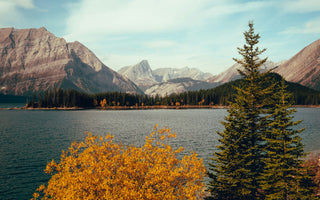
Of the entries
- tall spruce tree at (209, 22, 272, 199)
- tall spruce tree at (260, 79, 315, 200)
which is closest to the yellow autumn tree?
tall spruce tree at (209, 22, 272, 199)

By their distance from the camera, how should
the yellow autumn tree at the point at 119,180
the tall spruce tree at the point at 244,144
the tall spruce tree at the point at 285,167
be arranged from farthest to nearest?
the tall spruce tree at the point at 244,144
the tall spruce tree at the point at 285,167
the yellow autumn tree at the point at 119,180

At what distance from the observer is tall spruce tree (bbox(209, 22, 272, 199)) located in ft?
78.6

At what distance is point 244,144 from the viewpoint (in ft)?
86.3

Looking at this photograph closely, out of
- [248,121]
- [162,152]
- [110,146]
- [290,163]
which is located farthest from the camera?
[248,121]

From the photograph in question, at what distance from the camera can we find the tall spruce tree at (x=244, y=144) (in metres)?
24.0

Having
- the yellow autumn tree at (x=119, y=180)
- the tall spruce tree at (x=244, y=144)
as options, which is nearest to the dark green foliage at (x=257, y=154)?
the tall spruce tree at (x=244, y=144)

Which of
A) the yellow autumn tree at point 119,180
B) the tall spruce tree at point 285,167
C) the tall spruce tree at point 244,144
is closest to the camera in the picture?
the yellow autumn tree at point 119,180

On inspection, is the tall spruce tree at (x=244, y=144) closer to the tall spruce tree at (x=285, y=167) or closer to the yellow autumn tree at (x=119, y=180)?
the tall spruce tree at (x=285, y=167)

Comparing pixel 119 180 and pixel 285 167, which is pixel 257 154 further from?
pixel 119 180

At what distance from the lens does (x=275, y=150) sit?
22844mm

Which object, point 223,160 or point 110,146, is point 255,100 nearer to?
point 223,160

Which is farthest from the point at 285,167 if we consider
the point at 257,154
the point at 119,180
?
the point at 119,180

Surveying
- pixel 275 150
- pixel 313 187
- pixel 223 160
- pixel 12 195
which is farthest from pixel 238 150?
pixel 12 195

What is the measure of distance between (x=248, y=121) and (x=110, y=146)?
61.8 feet
